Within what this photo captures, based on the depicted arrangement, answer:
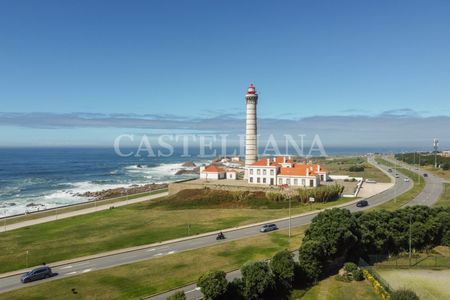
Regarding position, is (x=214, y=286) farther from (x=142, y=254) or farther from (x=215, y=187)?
(x=215, y=187)

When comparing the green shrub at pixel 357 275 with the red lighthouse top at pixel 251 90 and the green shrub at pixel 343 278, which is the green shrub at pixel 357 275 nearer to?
the green shrub at pixel 343 278

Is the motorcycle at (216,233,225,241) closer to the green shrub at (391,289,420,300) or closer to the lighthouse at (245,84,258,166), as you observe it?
the green shrub at (391,289,420,300)

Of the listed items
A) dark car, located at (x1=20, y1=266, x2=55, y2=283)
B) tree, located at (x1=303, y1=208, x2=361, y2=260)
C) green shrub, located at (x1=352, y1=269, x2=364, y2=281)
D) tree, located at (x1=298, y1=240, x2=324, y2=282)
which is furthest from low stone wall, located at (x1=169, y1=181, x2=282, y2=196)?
dark car, located at (x1=20, y1=266, x2=55, y2=283)

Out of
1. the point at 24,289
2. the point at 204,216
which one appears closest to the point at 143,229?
the point at 204,216

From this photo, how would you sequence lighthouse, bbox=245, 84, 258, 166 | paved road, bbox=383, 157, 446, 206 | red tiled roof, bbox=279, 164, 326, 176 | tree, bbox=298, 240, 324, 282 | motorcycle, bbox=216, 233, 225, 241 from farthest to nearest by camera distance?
lighthouse, bbox=245, 84, 258, 166
red tiled roof, bbox=279, 164, 326, 176
paved road, bbox=383, 157, 446, 206
motorcycle, bbox=216, 233, 225, 241
tree, bbox=298, 240, 324, 282

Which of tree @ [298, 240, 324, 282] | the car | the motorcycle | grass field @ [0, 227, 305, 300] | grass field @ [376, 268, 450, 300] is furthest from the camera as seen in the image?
the car

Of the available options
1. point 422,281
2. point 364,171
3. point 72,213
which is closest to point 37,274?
point 422,281

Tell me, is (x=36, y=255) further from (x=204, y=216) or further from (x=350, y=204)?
(x=350, y=204)
